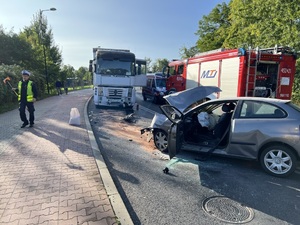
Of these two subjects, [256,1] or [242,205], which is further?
[256,1]

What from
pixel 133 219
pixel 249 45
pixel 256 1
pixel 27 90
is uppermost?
pixel 256 1

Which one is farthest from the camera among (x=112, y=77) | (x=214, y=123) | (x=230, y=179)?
(x=112, y=77)

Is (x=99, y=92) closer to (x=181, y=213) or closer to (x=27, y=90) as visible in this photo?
(x=27, y=90)

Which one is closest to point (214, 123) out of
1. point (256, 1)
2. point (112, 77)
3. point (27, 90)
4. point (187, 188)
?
point (187, 188)

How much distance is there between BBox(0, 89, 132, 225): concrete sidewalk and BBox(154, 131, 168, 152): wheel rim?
1.49 metres

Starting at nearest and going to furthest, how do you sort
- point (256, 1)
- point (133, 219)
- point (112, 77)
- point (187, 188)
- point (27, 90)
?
point (133, 219), point (187, 188), point (27, 90), point (112, 77), point (256, 1)

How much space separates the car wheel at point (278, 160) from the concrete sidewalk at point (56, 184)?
2907 millimetres

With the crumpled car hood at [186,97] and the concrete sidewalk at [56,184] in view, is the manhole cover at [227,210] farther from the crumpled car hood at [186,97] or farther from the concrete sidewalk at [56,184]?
the crumpled car hood at [186,97]

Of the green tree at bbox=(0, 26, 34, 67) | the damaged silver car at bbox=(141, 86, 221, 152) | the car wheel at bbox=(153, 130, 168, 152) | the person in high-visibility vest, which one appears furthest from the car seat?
the green tree at bbox=(0, 26, 34, 67)

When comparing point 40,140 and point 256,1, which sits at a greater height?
point 256,1

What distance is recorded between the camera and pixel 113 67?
12.5 meters

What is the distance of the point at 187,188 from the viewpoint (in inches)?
157

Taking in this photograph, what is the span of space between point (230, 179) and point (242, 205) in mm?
873

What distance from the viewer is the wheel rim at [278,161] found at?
14.2 ft
